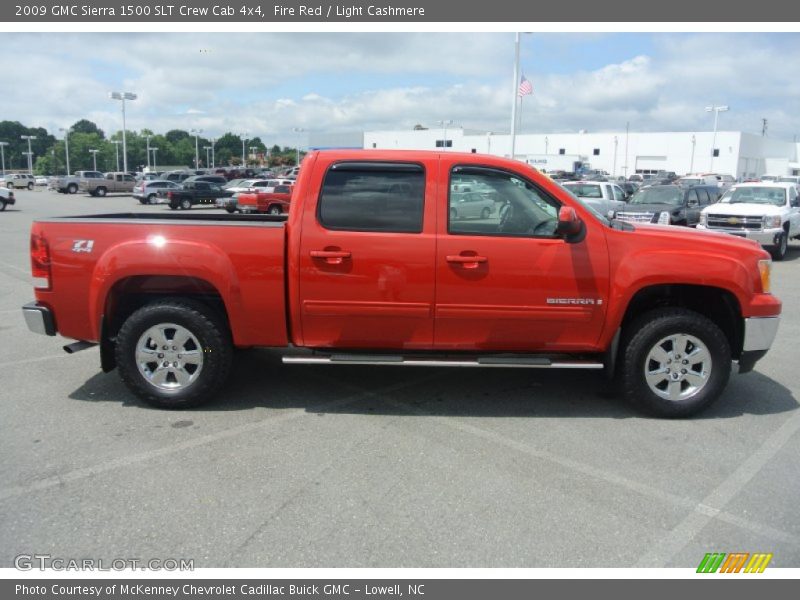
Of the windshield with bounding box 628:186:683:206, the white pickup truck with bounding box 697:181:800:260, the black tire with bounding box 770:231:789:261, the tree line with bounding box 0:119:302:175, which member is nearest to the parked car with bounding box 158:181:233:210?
the windshield with bounding box 628:186:683:206

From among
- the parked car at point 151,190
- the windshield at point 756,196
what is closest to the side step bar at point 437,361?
the windshield at point 756,196

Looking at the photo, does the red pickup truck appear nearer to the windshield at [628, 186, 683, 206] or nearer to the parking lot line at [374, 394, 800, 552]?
the parking lot line at [374, 394, 800, 552]

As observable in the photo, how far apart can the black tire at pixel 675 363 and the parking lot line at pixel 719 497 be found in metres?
0.54

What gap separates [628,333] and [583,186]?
57.0ft

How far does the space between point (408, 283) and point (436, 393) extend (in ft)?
4.08

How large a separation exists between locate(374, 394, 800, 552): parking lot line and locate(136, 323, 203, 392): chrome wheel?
5.70 feet

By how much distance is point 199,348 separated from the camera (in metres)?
4.91

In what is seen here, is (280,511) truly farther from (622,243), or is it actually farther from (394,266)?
(622,243)

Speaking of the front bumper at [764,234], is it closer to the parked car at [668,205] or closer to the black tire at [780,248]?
the black tire at [780,248]

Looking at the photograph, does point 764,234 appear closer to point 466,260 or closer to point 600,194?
point 600,194

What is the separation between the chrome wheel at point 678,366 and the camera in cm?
488

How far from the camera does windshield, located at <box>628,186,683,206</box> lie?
700 inches
